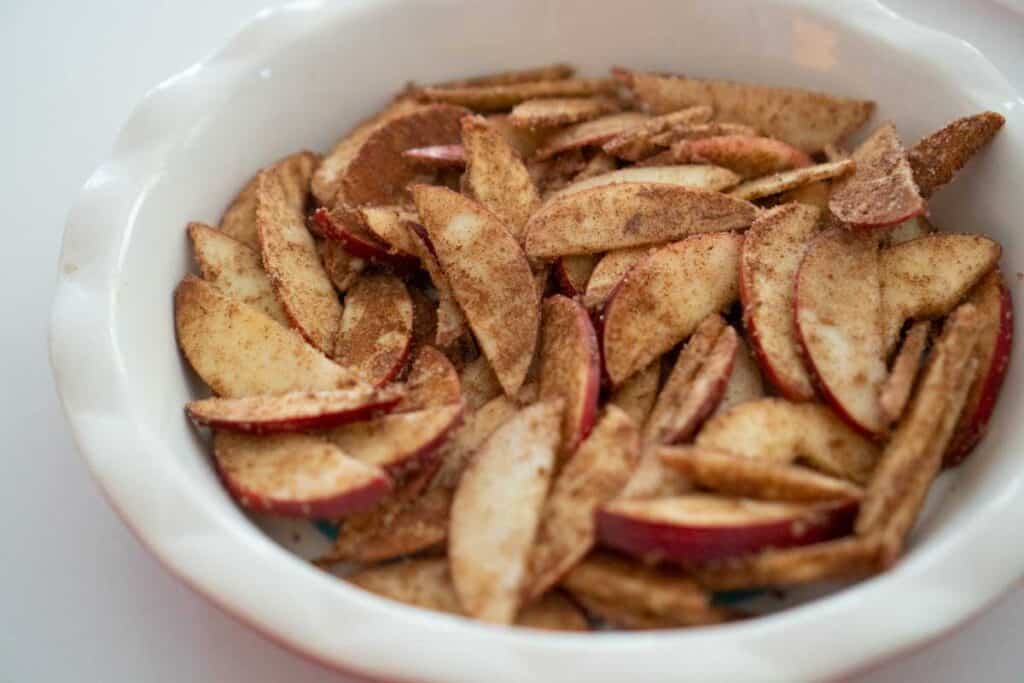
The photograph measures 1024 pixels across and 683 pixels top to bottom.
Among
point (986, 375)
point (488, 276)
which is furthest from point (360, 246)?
point (986, 375)

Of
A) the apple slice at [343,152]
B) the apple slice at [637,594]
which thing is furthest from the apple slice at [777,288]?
the apple slice at [343,152]

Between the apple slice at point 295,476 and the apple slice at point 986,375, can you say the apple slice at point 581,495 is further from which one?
the apple slice at point 986,375

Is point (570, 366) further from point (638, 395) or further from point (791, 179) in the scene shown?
point (791, 179)

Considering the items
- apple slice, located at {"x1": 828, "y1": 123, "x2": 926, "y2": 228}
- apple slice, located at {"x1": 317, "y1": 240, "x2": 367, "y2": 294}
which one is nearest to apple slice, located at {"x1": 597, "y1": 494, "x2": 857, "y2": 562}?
apple slice, located at {"x1": 828, "y1": 123, "x2": 926, "y2": 228}

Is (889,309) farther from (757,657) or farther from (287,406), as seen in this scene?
(287,406)

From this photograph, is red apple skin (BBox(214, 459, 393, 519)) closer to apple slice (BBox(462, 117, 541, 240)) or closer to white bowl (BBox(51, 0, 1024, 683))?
white bowl (BBox(51, 0, 1024, 683))

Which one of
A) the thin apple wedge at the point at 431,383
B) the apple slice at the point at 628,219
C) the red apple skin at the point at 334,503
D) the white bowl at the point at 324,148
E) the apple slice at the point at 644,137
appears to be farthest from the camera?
the apple slice at the point at 644,137
